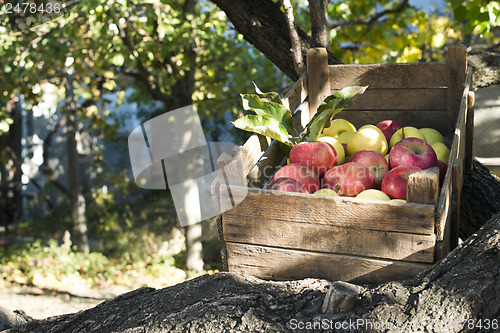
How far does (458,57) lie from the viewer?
7.45 ft

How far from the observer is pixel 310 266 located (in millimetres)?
1474

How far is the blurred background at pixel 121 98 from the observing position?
446 cm

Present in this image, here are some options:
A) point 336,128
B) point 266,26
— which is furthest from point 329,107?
point 266,26

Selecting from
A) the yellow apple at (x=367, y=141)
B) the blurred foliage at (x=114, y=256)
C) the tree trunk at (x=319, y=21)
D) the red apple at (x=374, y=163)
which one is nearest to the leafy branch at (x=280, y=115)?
the yellow apple at (x=367, y=141)

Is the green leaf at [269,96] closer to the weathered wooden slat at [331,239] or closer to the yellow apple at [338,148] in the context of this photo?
the yellow apple at [338,148]

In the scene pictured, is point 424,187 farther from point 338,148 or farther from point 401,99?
point 401,99

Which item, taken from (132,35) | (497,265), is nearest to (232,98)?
(132,35)

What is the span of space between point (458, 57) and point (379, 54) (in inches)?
93.2

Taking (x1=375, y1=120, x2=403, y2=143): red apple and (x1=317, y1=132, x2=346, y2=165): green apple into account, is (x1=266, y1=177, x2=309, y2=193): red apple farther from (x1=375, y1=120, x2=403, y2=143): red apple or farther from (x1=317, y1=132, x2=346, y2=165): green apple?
(x1=375, y1=120, x2=403, y2=143): red apple

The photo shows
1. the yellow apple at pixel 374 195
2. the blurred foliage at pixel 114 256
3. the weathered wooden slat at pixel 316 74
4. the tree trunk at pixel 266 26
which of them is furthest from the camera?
the blurred foliage at pixel 114 256

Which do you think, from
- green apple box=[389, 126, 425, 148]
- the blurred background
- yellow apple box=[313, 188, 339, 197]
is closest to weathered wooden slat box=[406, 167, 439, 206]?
yellow apple box=[313, 188, 339, 197]

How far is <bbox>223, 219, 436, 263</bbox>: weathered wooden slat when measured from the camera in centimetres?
136

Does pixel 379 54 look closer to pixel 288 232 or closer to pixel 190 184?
pixel 190 184

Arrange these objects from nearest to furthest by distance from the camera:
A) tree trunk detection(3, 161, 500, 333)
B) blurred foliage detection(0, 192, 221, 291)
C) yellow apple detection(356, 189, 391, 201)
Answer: tree trunk detection(3, 161, 500, 333)
yellow apple detection(356, 189, 391, 201)
blurred foliage detection(0, 192, 221, 291)
